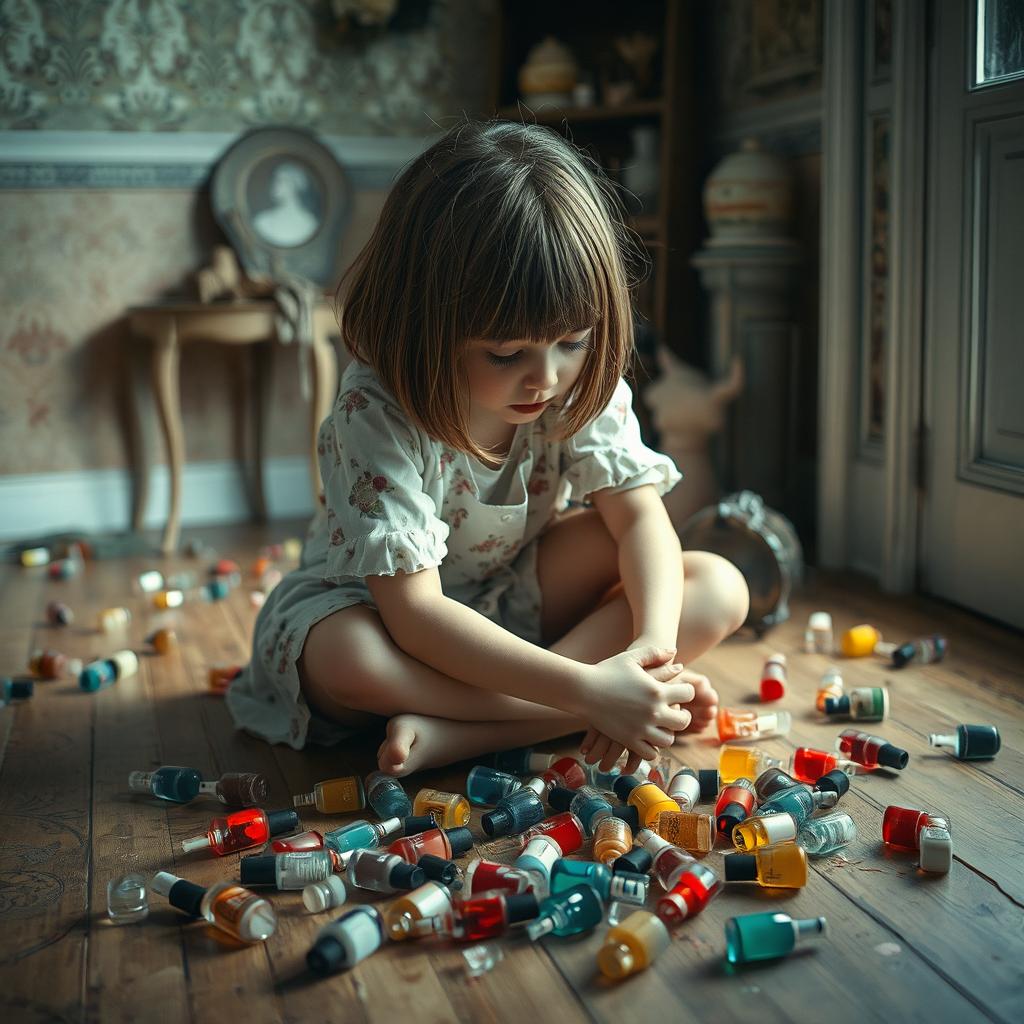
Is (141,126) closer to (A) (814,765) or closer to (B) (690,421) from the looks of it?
(B) (690,421)

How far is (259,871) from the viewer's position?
124 centimetres

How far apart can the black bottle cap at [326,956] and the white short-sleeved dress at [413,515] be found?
0.47 meters

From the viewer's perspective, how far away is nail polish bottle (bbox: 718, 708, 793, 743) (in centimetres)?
163

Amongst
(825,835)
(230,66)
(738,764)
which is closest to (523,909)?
(825,835)

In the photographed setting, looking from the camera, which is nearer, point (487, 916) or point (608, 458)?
point (487, 916)

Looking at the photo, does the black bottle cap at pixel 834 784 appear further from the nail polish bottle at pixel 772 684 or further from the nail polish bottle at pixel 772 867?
the nail polish bottle at pixel 772 684

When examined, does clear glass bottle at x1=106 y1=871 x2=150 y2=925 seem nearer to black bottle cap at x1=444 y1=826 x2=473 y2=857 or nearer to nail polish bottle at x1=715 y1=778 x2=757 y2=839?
black bottle cap at x1=444 y1=826 x2=473 y2=857

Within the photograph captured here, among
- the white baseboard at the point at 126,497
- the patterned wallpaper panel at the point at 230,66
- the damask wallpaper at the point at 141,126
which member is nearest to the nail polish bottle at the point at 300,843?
the white baseboard at the point at 126,497

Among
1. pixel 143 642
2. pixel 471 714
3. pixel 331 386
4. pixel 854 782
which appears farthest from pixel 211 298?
pixel 854 782

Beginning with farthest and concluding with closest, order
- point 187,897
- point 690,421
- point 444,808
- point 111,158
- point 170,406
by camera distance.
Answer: point 111,158 < point 170,406 < point 690,421 < point 444,808 < point 187,897

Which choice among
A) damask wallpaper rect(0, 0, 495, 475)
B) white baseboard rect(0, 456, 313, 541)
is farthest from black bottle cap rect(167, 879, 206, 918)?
damask wallpaper rect(0, 0, 495, 475)

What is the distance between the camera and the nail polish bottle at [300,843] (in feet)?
4.21

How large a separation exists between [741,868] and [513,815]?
0.93 ft

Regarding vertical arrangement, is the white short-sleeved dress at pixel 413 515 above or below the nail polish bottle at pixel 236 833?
above
